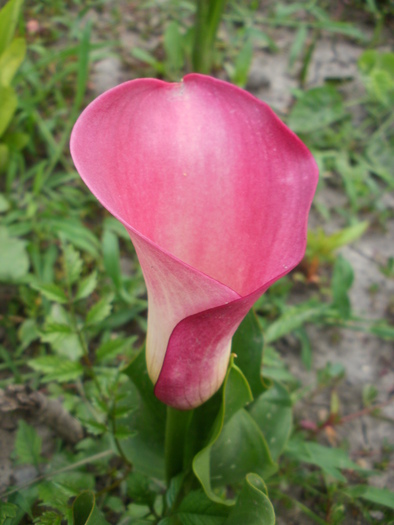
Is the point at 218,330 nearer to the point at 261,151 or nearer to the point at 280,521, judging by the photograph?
the point at 261,151

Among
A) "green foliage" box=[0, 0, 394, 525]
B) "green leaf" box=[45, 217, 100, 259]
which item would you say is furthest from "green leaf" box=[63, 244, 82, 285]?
"green leaf" box=[45, 217, 100, 259]

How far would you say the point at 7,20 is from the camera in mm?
1005

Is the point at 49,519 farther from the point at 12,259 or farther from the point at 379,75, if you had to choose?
the point at 379,75

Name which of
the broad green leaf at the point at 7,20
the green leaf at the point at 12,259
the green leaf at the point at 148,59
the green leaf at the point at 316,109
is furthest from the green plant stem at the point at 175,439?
the green leaf at the point at 148,59

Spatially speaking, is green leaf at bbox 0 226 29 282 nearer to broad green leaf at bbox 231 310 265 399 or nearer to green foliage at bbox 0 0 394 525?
green foliage at bbox 0 0 394 525

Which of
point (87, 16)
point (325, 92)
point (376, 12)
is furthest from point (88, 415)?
point (376, 12)

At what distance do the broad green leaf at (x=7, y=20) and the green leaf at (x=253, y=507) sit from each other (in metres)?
1.03

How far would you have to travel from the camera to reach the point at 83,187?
1226 millimetres

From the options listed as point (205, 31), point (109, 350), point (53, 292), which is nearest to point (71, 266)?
point (53, 292)

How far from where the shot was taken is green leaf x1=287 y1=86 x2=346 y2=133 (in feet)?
4.61

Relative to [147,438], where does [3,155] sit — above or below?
above

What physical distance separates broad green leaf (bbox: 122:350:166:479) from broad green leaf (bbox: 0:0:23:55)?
847 millimetres

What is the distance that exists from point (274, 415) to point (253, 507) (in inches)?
9.1

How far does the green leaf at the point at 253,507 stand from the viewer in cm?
46
